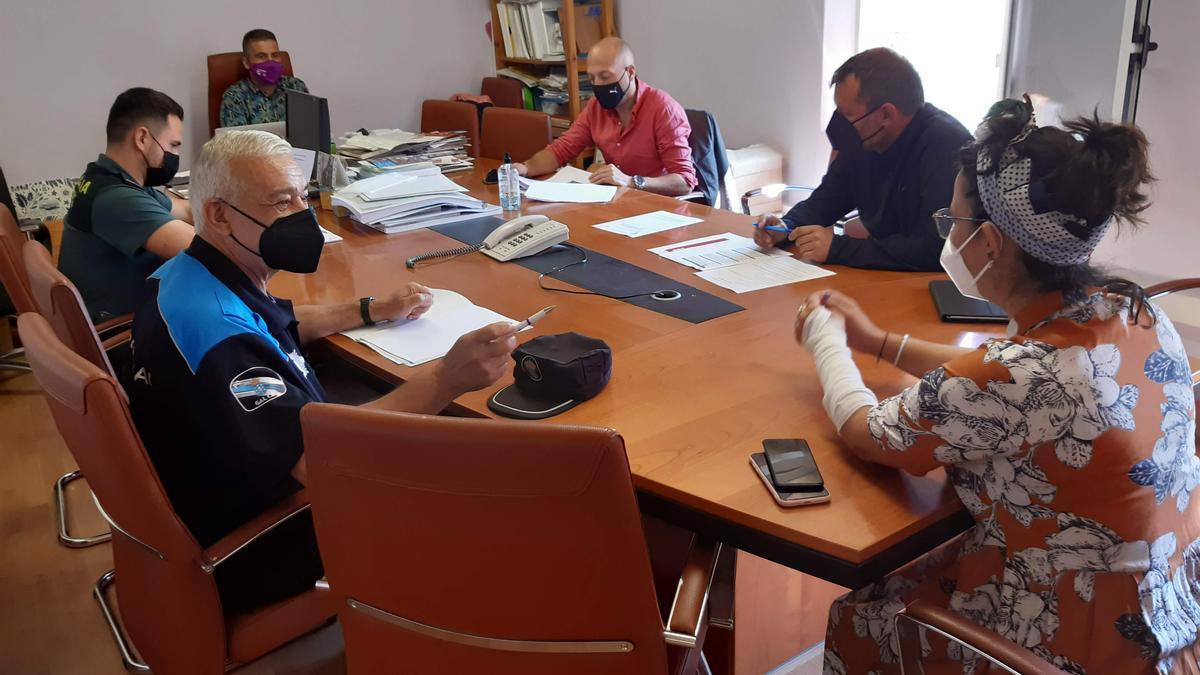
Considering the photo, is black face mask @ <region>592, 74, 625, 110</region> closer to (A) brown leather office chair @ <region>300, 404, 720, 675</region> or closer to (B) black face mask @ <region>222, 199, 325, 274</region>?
(B) black face mask @ <region>222, 199, 325, 274</region>

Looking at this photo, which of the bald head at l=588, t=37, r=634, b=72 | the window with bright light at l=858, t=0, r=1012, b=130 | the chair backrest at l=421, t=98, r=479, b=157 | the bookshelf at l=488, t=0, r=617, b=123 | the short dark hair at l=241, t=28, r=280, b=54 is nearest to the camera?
the bald head at l=588, t=37, r=634, b=72

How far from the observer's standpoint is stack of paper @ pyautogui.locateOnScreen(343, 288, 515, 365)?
187 centimetres

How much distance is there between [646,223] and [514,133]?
59.2 inches

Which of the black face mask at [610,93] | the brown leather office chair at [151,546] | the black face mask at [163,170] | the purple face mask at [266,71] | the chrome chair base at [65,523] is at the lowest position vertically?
the chrome chair base at [65,523]

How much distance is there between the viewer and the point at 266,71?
4.91m

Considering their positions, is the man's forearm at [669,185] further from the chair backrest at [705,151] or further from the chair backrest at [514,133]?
the chair backrest at [514,133]

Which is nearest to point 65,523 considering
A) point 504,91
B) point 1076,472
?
point 1076,472

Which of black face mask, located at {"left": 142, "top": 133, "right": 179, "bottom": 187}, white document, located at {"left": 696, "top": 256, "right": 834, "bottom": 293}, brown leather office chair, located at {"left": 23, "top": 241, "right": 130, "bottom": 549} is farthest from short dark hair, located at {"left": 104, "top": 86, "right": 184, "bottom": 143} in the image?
white document, located at {"left": 696, "top": 256, "right": 834, "bottom": 293}

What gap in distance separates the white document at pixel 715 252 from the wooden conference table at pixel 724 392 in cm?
6

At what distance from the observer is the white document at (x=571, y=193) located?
10.2ft

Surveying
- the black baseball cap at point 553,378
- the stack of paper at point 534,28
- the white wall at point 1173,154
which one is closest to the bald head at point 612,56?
the white wall at point 1173,154

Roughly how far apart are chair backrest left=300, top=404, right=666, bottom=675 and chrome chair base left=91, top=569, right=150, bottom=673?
769mm

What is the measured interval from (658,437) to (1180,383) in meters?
0.73

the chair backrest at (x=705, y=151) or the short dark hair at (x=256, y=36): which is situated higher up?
the short dark hair at (x=256, y=36)
